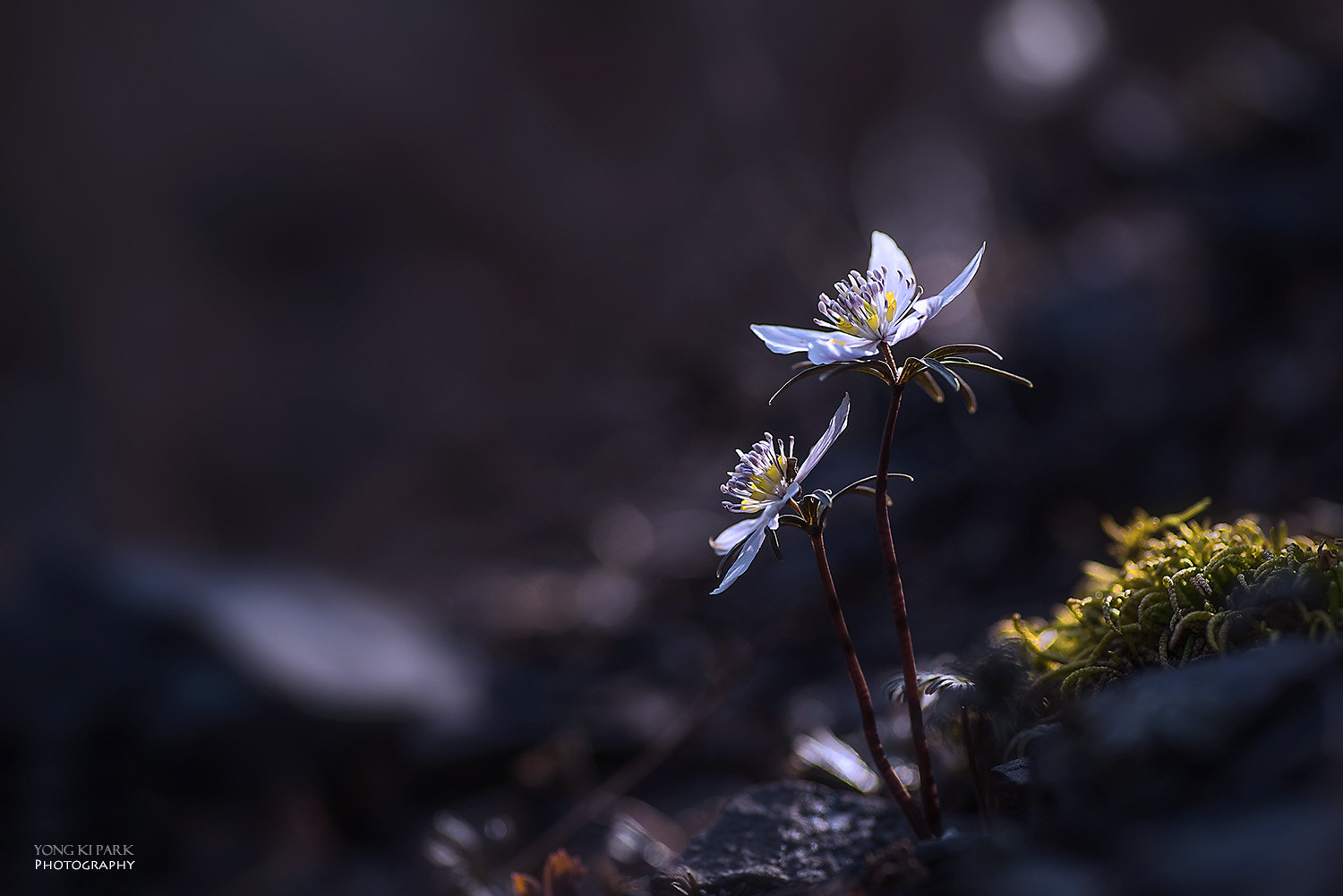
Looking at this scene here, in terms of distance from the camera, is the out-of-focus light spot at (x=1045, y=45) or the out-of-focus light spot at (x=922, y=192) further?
the out-of-focus light spot at (x=1045, y=45)

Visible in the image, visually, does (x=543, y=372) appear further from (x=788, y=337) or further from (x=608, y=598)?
(x=788, y=337)

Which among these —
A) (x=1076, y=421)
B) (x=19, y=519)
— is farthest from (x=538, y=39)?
(x=1076, y=421)

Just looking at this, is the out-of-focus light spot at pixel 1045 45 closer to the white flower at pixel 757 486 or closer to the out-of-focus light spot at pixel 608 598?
the out-of-focus light spot at pixel 608 598

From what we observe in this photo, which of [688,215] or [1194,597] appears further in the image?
[688,215]

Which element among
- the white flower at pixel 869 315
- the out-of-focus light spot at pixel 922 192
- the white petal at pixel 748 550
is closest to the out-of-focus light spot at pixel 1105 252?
the out-of-focus light spot at pixel 922 192

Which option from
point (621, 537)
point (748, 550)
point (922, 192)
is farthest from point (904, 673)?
point (922, 192)

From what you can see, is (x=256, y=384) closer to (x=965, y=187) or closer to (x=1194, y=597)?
(x=965, y=187)
